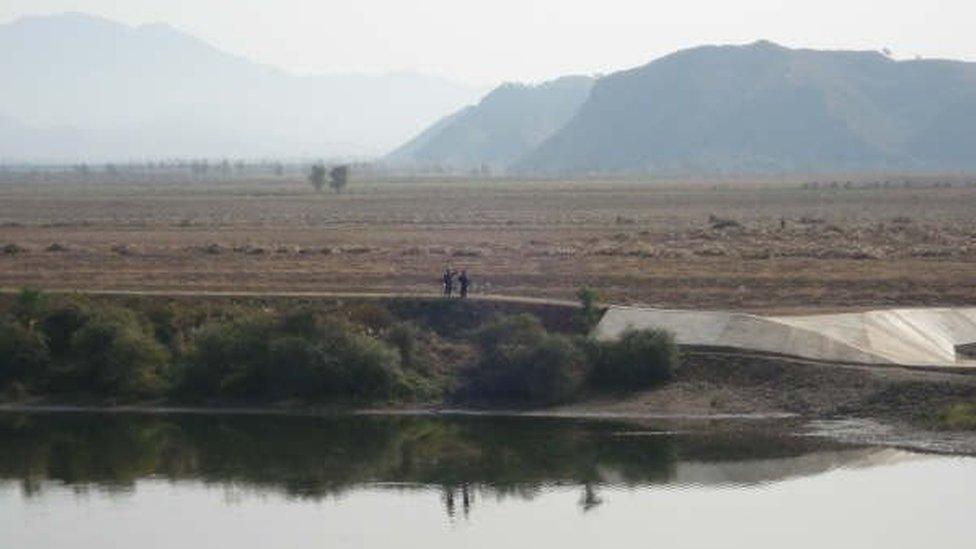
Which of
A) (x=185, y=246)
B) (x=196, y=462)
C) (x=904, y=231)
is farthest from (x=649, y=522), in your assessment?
(x=904, y=231)

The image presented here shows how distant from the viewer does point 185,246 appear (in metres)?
83.4

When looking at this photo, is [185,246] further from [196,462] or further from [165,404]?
[196,462]

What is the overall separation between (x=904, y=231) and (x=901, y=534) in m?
59.3

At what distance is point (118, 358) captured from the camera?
48625mm

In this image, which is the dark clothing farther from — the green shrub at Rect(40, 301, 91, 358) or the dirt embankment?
the green shrub at Rect(40, 301, 91, 358)

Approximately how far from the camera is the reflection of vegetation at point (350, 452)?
38031 millimetres

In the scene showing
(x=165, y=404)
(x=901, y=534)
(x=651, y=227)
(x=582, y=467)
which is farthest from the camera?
(x=651, y=227)

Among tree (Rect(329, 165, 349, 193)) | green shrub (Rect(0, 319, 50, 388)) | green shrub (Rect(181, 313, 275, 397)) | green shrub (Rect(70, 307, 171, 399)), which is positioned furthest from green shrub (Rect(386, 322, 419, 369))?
tree (Rect(329, 165, 349, 193))

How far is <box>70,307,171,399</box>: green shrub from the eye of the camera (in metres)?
Answer: 48.6

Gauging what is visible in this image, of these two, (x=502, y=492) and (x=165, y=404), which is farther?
(x=165, y=404)

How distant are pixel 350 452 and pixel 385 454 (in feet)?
3.22

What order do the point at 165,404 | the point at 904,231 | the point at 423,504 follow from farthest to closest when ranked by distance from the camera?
the point at 904,231, the point at 165,404, the point at 423,504

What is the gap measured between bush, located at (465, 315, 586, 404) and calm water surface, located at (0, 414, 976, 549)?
1.84 m

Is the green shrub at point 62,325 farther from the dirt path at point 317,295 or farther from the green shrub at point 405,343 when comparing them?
the green shrub at point 405,343
